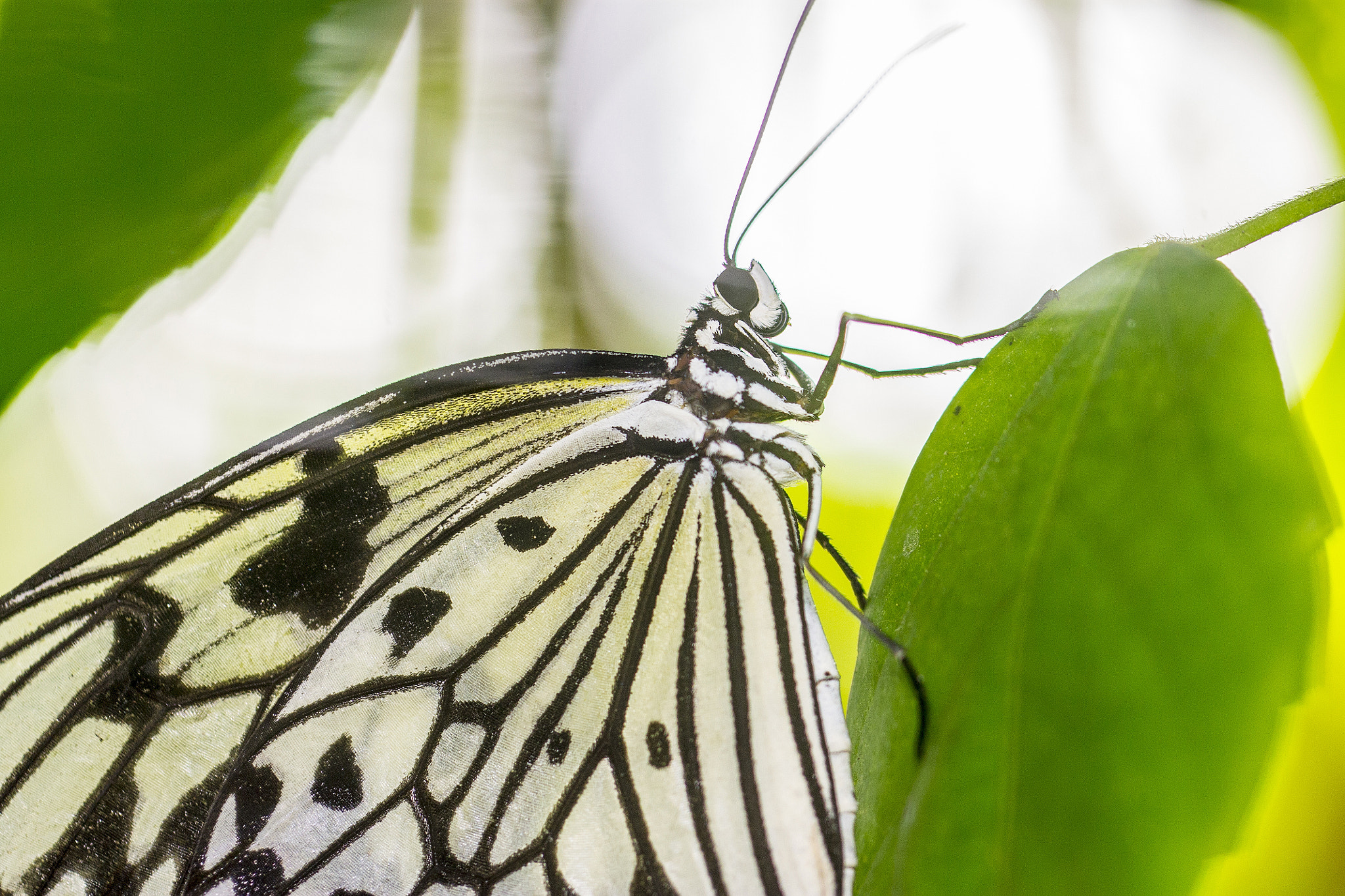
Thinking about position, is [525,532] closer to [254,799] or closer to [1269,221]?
[254,799]

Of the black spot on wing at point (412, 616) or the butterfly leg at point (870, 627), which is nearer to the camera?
the butterfly leg at point (870, 627)

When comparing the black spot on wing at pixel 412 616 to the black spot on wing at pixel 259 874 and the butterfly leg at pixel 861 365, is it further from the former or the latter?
the butterfly leg at pixel 861 365

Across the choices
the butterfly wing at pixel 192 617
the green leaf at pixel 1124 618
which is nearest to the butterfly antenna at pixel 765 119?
the butterfly wing at pixel 192 617

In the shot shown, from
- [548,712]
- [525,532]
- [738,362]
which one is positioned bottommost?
[548,712]

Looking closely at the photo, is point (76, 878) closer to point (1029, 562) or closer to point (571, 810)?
point (571, 810)

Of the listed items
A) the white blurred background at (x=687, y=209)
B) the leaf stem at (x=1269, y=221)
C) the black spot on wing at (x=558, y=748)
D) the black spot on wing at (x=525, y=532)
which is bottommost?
the black spot on wing at (x=558, y=748)

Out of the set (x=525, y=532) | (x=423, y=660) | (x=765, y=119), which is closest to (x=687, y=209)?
(x=765, y=119)

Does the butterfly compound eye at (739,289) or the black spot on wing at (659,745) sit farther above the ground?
the butterfly compound eye at (739,289)

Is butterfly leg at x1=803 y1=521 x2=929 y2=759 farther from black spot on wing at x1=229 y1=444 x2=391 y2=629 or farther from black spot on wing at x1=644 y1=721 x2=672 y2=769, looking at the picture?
black spot on wing at x1=229 y1=444 x2=391 y2=629
